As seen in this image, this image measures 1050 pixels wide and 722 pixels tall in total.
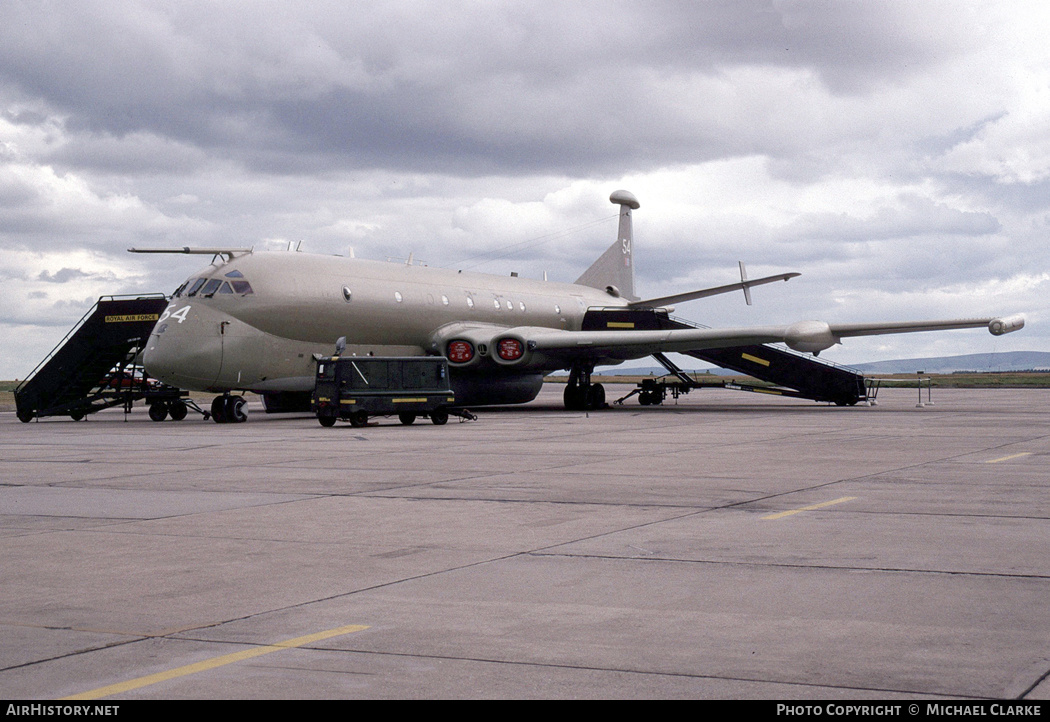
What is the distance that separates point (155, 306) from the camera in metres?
33.0

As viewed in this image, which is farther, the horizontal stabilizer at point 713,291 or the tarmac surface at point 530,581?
the horizontal stabilizer at point 713,291

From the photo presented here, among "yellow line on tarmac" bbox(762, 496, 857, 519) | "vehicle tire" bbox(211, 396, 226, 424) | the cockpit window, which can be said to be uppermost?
the cockpit window

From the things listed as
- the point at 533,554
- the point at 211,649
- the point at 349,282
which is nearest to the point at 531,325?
the point at 349,282

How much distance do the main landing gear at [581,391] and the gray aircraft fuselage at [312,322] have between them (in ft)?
2.49

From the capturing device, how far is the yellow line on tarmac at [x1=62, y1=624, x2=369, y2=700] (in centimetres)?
456

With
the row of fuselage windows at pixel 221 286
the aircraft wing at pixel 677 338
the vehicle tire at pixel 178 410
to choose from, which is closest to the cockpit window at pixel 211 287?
the row of fuselage windows at pixel 221 286

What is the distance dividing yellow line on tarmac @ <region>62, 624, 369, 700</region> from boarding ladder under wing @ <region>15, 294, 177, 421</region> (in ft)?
94.6

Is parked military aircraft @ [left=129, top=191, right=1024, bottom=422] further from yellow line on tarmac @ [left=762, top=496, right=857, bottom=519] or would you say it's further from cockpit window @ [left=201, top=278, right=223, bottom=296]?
yellow line on tarmac @ [left=762, top=496, right=857, bottom=519]

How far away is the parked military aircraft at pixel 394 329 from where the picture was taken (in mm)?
28531

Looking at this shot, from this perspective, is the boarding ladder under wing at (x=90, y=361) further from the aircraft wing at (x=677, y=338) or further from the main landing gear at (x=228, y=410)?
the aircraft wing at (x=677, y=338)

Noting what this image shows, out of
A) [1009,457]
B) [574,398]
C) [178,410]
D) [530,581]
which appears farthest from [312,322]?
[530,581]

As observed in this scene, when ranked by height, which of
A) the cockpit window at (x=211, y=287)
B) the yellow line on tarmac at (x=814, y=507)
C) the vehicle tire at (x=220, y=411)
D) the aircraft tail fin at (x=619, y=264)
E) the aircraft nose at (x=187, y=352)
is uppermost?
the aircraft tail fin at (x=619, y=264)

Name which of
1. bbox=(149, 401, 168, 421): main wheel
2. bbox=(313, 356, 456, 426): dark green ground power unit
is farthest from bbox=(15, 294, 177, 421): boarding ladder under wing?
bbox=(313, 356, 456, 426): dark green ground power unit
